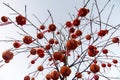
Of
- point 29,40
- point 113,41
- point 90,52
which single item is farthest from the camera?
point 113,41

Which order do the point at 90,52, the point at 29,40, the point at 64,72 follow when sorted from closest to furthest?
the point at 64,72 < the point at 90,52 < the point at 29,40

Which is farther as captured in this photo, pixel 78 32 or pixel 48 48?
pixel 48 48

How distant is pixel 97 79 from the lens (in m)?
4.98

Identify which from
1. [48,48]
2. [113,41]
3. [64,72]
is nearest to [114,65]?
[113,41]

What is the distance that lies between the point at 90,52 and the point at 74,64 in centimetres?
181

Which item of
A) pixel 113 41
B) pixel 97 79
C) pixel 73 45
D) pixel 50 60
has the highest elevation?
pixel 73 45

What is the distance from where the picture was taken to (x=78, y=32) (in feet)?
17.1

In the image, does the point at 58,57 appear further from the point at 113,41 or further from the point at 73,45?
the point at 113,41

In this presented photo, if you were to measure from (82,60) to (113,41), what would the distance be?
44.8 inches

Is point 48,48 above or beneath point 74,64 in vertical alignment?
above

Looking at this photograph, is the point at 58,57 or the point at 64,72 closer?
the point at 64,72

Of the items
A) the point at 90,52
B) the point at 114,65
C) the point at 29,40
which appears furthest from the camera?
the point at 114,65

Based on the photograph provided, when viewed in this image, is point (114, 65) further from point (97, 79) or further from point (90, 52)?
point (90, 52)

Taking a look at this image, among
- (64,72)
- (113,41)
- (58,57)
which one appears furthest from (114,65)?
(64,72)
